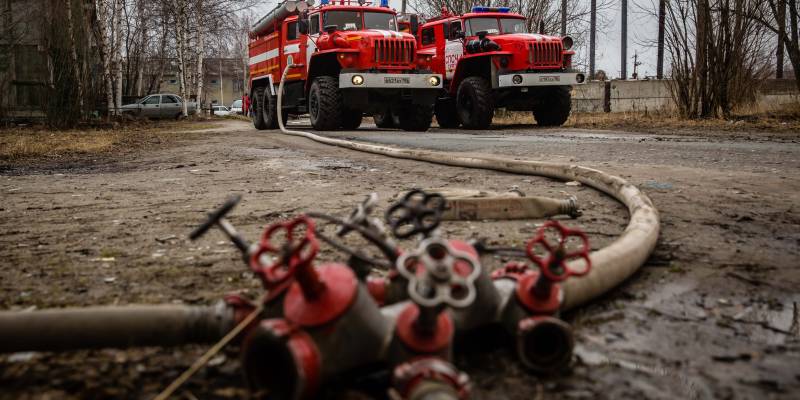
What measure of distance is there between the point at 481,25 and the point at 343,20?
113 inches

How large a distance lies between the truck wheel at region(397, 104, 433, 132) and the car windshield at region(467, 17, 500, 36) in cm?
195

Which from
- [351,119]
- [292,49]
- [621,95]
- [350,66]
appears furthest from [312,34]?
[621,95]

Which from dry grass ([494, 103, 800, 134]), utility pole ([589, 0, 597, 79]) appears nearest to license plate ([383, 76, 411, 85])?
dry grass ([494, 103, 800, 134])

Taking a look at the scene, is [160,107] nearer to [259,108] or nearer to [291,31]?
[259,108]

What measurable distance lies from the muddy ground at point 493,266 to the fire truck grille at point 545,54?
25.2 ft

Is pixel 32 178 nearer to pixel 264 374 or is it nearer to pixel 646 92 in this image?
pixel 264 374

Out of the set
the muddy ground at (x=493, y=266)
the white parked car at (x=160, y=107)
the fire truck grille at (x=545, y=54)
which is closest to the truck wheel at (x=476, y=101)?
the fire truck grille at (x=545, y=54)

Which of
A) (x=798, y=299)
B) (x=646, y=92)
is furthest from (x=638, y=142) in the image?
(x=646, y=92)

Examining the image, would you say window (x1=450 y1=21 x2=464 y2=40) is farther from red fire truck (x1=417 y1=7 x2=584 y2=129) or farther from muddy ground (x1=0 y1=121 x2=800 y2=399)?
muddy ground (x1=0 y1=121 x2=800 y2=399)

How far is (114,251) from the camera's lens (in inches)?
101

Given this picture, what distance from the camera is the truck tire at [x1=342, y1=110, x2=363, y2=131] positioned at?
13.7 meters

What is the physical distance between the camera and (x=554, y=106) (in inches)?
543

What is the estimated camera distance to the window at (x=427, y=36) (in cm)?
1488

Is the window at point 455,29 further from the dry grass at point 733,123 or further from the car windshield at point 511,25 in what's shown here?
the dry grass at point 733,123
